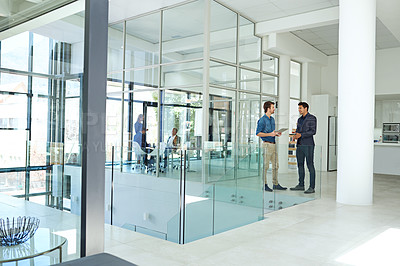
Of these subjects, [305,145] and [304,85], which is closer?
[305,145]

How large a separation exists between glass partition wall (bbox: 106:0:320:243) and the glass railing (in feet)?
0.05

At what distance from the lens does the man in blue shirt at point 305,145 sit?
21.8 ft

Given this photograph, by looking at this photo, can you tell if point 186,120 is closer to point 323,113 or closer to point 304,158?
point 304,158

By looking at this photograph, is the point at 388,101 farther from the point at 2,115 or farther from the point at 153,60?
the point at 2,115

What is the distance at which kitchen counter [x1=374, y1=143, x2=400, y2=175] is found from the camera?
1101cm

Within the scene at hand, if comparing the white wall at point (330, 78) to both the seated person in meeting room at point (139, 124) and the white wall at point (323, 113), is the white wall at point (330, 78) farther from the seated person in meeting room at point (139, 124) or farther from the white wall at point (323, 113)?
the seated person in meeting room at point (139, 124)

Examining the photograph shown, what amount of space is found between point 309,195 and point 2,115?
18.0 feet

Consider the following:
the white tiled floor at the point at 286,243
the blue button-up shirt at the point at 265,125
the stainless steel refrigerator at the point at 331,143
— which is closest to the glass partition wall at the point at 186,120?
the white tiled floor at the point at 286,243

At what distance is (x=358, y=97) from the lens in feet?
19.1

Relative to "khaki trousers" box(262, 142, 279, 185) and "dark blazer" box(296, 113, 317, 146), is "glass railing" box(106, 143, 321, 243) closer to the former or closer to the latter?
"khaki trousers" box(262, 142, 279, 185)

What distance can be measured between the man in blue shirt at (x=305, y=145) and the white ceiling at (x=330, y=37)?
171 inches

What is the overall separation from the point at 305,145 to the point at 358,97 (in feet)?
4.75

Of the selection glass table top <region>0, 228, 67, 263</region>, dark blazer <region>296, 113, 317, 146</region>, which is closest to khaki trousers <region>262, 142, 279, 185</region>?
dark blazer <region>296, 113, 317, 146</region>

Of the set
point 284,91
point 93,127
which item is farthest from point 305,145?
point 93,127
